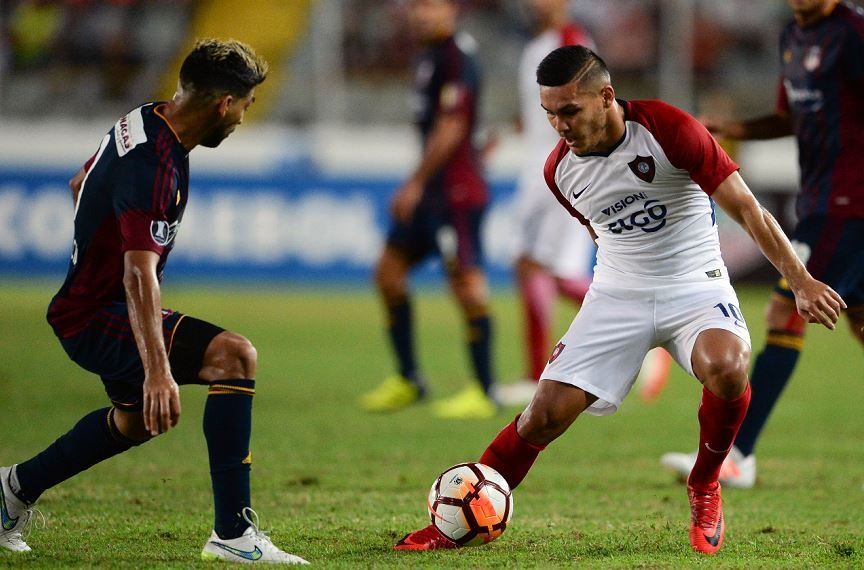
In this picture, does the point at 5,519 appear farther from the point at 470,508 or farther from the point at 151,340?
the point at 470,508

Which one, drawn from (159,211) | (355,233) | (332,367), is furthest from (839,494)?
(355,233)

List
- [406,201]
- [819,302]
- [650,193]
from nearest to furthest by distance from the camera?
[819,302] → [650,193] → [406,201]

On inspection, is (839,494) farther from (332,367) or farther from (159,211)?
(332,367)

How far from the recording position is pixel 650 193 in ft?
15.4

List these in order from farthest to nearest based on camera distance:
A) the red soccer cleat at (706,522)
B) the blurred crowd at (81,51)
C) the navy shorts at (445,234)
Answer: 1. the blurred crowd at (81,51)
2. the navy shorts at (445,234)
3. the red soccer cleat at (706,522)

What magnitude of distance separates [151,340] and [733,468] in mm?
3113

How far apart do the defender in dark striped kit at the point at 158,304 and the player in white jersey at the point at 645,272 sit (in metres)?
0.71

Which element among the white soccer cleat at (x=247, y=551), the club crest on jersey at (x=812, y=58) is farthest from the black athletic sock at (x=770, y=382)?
the white soccer cleat at (x=247, y=551)

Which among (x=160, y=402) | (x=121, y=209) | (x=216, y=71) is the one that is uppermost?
(x=216, y=71)

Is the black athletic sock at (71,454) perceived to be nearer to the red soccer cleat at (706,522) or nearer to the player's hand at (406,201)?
the red soccer cleat at (706,522)

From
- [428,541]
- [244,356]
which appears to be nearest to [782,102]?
[428,541]

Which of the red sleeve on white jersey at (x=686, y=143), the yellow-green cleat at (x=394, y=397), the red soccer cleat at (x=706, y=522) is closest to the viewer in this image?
the red sleeve on white jersey at (x=686, y=143)

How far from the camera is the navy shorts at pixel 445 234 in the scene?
8.70 m

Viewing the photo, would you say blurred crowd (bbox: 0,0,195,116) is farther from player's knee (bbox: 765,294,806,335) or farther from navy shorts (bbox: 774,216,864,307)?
navy shorts (bbox: 774,216,864,307)
